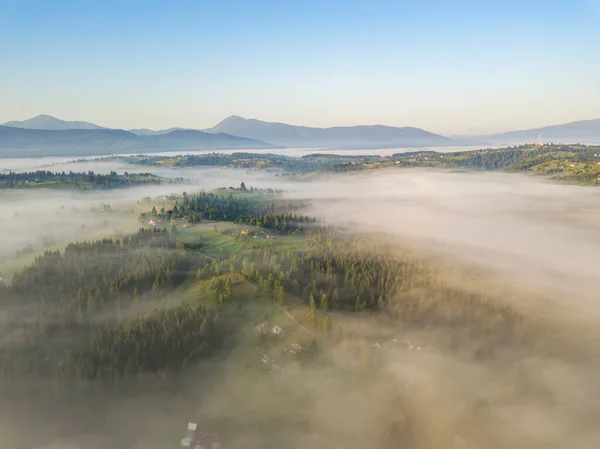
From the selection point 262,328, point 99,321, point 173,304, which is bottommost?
point 262,328

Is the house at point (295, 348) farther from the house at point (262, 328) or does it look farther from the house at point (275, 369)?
the house at point (262, 328)

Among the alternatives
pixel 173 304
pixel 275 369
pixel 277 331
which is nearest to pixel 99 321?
pixel 173 304

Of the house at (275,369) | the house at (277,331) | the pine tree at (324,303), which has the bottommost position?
the house at (275,369)

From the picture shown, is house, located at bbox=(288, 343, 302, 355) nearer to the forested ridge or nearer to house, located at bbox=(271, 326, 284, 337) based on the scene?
house, located at bbox=(271, 326, 284, 337)

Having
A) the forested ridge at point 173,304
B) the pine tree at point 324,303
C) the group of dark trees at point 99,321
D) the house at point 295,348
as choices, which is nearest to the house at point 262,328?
the house at point 295,348

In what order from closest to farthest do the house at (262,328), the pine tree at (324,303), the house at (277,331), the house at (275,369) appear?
1. the house at (275,369)
2. the house at (277,331)
3. the house at (262,328)
4. the pine tree at (324,303)

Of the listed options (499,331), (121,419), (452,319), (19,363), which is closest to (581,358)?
(499,331)

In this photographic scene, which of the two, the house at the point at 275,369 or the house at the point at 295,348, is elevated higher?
the house at the point at 295,348

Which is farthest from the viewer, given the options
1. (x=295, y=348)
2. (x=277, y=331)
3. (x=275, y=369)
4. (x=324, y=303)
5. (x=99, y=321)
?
(x=324, y=303)

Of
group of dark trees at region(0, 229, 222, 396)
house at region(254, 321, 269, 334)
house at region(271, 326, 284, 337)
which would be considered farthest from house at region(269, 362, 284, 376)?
group of dark trees at region(0, 229, 222, 396)

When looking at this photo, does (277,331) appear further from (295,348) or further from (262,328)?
(295,348)
